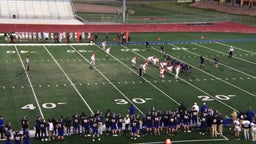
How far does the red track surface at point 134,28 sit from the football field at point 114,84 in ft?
36.5

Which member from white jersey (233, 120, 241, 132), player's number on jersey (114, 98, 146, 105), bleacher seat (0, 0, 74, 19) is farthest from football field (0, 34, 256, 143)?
bleacher seat (0, 0, 74, 19)

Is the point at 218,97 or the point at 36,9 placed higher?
the point at 36,9

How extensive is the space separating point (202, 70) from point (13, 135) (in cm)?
1833

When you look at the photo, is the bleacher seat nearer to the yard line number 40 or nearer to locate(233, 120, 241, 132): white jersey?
the yard line number 40

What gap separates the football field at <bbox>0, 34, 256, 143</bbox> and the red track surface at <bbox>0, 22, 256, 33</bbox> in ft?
36.5

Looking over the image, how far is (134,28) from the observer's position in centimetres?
5528

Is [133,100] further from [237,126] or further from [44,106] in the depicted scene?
[237,126]

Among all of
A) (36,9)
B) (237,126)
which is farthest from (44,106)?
(36,9)

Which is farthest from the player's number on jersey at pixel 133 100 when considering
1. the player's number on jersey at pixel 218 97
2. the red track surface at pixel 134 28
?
the red track surface at pixel 134 28

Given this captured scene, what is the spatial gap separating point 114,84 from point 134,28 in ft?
90.4

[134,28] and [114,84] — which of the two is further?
[134,28]

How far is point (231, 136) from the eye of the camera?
20.5 meters

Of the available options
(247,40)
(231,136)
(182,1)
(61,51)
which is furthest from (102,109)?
(182,1)

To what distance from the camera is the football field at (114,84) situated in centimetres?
2355
